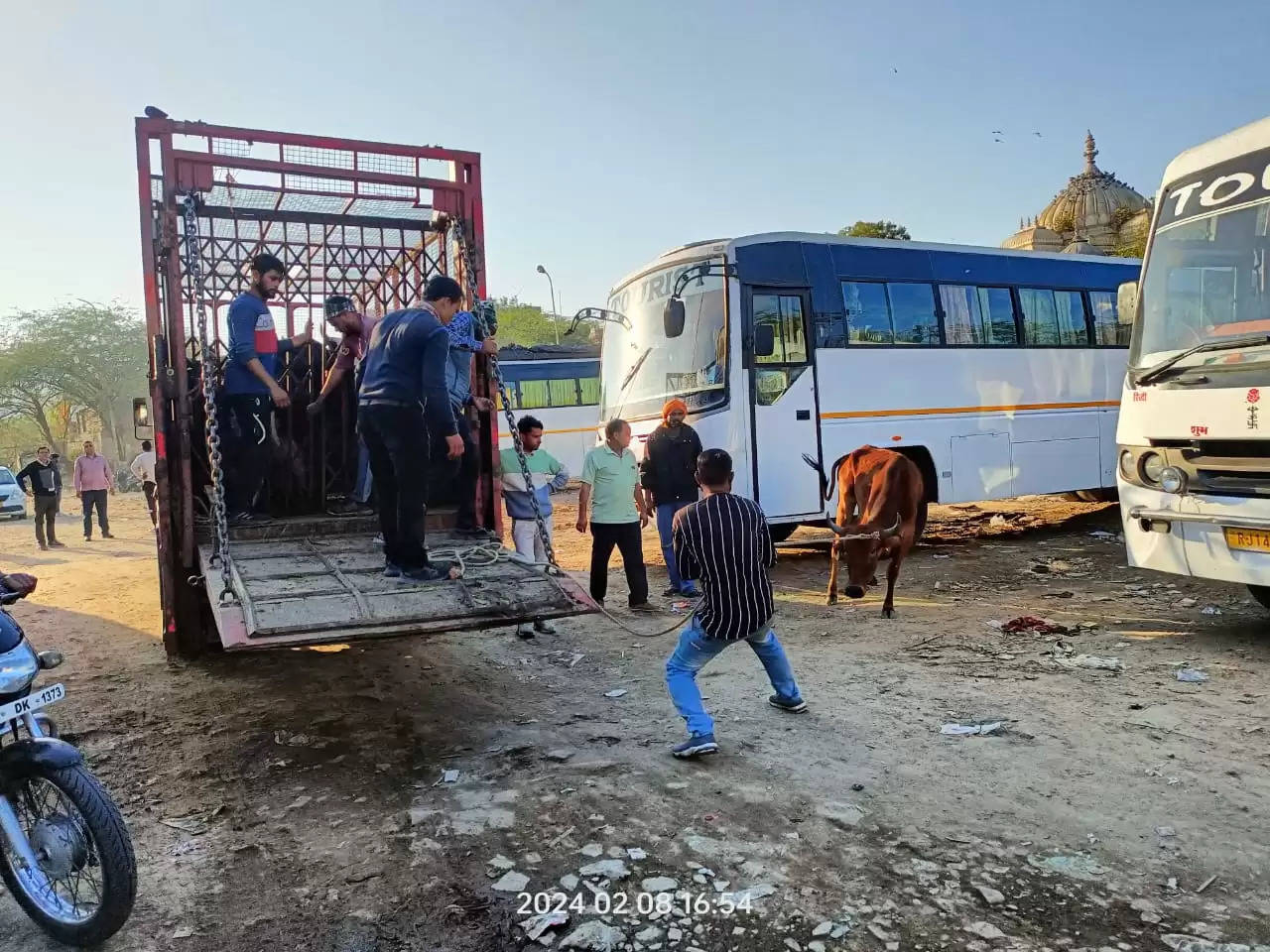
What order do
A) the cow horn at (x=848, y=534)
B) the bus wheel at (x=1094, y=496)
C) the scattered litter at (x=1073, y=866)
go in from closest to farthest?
the scattered litter at (x=1073, y=866)
the cow horn at (x=848, y=534)
the bus wheel at (x=1094, y=496)

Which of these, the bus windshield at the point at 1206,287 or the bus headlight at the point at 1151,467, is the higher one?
the bus windshield at the point at 1206,287

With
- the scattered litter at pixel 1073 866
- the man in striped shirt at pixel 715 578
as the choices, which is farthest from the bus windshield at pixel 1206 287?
the scattered litter at pixel 1073 866

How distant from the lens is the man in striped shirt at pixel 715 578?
4.30m

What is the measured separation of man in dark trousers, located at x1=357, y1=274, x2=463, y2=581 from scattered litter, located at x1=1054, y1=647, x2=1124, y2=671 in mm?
3823

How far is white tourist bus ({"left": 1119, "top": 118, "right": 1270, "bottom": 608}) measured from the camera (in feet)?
17.5

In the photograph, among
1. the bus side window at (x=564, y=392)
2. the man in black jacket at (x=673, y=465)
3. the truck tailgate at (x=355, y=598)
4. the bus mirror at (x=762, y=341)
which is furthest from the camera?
the bus side window at (x=564, y=392)

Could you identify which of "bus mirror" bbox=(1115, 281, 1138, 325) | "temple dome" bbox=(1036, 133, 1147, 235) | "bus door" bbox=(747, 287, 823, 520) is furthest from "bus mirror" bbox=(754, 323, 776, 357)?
"temple dome" bbox=(1036, 133, 1147, 235)

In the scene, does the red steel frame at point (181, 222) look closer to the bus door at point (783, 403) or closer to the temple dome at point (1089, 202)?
the bus door at point (783, 403)

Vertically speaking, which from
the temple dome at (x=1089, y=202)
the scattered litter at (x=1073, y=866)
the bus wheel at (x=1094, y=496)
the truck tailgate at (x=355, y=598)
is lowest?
the scattered litter at (x=1073, y=866)

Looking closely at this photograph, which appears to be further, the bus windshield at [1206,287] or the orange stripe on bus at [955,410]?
the orange stripe on bus at [955,410]

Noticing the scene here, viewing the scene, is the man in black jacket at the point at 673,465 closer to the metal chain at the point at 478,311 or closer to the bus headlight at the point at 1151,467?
the metal chain at the point at 478,311

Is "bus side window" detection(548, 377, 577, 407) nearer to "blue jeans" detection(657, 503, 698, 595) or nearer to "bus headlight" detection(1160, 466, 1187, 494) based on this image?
"blue jeans" detection(657, 503, 698, 595)

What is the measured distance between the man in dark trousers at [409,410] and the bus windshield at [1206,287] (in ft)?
14.8

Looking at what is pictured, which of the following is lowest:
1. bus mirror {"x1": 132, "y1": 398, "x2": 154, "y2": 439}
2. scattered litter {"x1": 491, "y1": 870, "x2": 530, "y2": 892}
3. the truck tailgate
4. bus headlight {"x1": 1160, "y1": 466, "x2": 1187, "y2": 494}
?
scattered litter {"x1": 491, "y1": 870, "x2": 530, "y2": 892}
